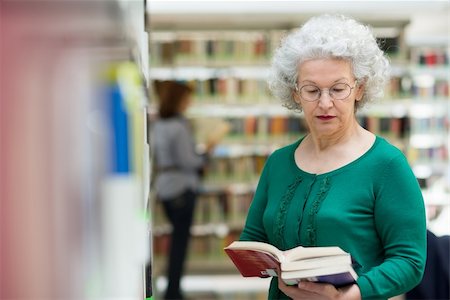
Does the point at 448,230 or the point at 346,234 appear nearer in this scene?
the point at 346,234

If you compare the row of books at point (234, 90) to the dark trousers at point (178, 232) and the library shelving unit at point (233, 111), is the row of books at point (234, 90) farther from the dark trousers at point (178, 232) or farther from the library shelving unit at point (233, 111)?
the dark trousers at point (178, 232)

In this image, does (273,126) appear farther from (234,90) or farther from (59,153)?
(59,153)

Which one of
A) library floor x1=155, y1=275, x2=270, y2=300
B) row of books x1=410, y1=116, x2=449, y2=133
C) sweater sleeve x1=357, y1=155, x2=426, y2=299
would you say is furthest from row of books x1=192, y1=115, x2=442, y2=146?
sweater sleeve x1=357, y1=155, x2=426, y2=299

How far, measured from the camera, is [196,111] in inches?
263

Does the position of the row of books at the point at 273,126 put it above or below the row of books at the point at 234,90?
below

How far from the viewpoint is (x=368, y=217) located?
5.50 feet

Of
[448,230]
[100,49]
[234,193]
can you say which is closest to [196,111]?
[234,193]

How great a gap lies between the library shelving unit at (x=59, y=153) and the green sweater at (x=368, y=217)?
3.42 ft

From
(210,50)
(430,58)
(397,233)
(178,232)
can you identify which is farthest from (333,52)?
(430,58)

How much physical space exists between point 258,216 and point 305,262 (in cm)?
38

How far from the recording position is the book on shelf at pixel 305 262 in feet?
5.07

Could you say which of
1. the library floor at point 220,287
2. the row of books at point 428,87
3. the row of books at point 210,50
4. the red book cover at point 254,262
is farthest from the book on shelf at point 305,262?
the row of books at point 428,87

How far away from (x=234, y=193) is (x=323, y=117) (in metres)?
5.10

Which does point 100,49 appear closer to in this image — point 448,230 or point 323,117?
point 323,117
